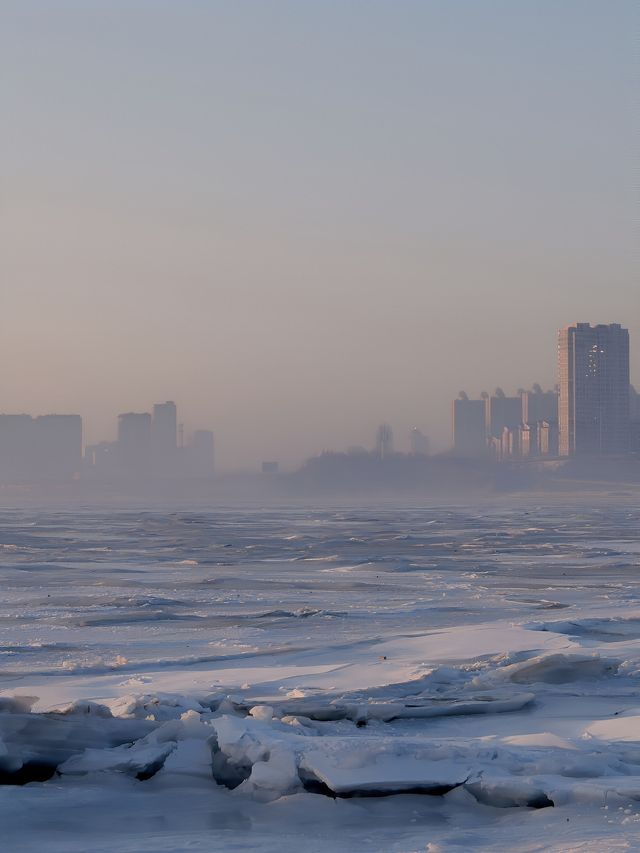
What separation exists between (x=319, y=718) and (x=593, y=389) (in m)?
128

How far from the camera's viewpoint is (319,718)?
259 inches

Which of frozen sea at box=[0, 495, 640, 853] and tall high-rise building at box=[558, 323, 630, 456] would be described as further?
tall high-rise building at box=[558, 323, 630, 456]

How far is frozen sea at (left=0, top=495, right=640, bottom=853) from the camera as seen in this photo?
4.71 metres

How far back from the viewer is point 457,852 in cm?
430

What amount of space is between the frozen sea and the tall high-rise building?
114473 millimetres

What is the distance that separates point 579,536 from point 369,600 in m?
19.6

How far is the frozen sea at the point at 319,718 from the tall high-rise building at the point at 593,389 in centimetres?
Answer: 11447

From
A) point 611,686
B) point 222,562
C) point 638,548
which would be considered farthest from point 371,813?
point 638,548

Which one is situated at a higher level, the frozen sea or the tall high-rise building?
the tall high-rise building

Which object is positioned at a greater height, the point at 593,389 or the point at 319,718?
the point at 593,389

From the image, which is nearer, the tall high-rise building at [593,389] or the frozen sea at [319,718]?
the frozen sea at [319,718]

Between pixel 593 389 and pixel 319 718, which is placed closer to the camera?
pixel 319 718

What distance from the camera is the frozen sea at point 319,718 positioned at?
4.71 meters

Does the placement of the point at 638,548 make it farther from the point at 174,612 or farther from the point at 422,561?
the point at 174,612
